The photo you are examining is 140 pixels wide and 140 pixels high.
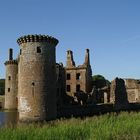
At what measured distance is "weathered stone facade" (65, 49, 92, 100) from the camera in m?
51.1

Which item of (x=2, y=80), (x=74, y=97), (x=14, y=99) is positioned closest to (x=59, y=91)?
(x=74, y=97)

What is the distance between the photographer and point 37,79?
89.4ft

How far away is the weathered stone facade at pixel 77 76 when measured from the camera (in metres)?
51.1

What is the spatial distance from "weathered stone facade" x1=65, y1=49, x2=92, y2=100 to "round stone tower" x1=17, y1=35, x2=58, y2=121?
2292 centimetres

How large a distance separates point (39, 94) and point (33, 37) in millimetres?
4416

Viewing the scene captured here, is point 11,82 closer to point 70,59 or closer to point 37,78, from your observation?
point 70,59

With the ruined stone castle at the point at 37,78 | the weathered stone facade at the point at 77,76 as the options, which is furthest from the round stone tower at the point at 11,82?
the ruined stone castle at the point at 37,78

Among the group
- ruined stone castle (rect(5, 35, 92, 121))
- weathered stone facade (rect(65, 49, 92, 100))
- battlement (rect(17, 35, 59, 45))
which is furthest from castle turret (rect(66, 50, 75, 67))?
battlement (rect(17, 35, 59, 45))

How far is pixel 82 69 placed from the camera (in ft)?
168

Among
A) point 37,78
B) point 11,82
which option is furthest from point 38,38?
point 11,82

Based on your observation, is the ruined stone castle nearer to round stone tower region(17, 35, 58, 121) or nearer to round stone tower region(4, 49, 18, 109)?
round stone tower region(17, 35, 58, 121)

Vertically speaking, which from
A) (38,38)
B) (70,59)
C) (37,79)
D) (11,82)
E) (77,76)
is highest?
(70,59)

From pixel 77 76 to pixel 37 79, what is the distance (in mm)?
24937

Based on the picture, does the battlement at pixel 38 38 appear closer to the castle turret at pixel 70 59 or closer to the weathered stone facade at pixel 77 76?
the weathered stone facade at pixel 77 76
